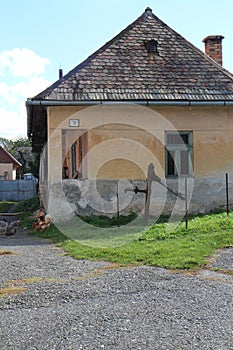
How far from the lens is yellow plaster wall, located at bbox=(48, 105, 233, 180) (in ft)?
40.2

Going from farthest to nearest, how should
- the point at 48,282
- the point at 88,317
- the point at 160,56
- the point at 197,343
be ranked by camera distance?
the point at 160,56
the point at 48,282
the point at 88,317
the point at 197,343

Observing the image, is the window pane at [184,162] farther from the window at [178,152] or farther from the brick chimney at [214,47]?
the brick chimney at [214,47]

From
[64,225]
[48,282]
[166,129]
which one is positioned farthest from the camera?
[166,129]

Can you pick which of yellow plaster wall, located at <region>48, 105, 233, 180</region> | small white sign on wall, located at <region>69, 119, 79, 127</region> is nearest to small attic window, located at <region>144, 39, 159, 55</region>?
yellow plaster wall, located at <region>48, 105, 233, 180</region>

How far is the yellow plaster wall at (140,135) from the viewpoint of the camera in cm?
1225

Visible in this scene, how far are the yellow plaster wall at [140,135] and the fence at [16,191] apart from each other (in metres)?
20.3

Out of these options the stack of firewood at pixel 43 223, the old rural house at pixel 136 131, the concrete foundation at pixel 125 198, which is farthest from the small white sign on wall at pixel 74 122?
the stack of firewood at pixel 43 223

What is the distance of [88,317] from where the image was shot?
4.52 meters

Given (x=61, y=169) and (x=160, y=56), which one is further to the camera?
(x=160, y=56)

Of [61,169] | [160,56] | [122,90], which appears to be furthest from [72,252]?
[160,56]

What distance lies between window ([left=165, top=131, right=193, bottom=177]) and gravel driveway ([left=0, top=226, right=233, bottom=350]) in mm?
5845

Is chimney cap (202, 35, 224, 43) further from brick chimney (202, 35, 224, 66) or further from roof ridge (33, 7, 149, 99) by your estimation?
roof ridge (33, 7, 149, 99)

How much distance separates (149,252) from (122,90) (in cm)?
568

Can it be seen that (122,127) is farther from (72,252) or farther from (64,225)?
(72,252)
